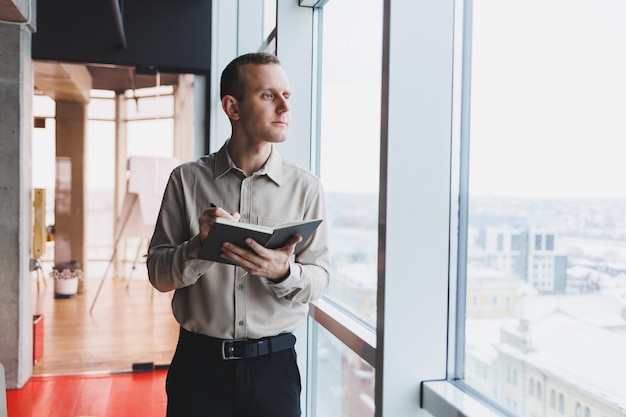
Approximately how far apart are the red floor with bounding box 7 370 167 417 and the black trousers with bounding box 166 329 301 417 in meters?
2.74

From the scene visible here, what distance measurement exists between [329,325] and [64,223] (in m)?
3.49

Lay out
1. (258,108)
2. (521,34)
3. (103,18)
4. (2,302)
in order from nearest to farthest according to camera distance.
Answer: (521,34)
(258,108)
(2,302)
(103,18)

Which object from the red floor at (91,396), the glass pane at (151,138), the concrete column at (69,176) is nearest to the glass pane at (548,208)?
the red floor at (91,396)

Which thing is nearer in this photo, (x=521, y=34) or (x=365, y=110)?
(x=521, y=34)

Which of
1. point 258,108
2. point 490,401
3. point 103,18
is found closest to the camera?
point 490,401

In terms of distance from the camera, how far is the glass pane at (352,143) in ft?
8.16

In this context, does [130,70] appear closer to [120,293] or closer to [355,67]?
[120,293]

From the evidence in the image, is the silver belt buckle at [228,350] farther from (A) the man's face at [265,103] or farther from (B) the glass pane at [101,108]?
(B) the glass pane at [101,108]

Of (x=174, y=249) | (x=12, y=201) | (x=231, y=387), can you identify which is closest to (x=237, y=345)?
(x=231, y=387)

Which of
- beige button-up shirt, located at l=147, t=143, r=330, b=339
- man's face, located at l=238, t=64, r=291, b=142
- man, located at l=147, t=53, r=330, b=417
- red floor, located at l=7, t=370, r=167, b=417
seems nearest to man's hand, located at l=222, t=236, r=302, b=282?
man, located at l=147, t=53, r=330, b=417

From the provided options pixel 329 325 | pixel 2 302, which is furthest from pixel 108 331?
pixel 329 325

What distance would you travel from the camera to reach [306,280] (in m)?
1.80

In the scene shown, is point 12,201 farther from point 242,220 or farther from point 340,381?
point 242,220

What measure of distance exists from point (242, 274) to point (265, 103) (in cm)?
56
